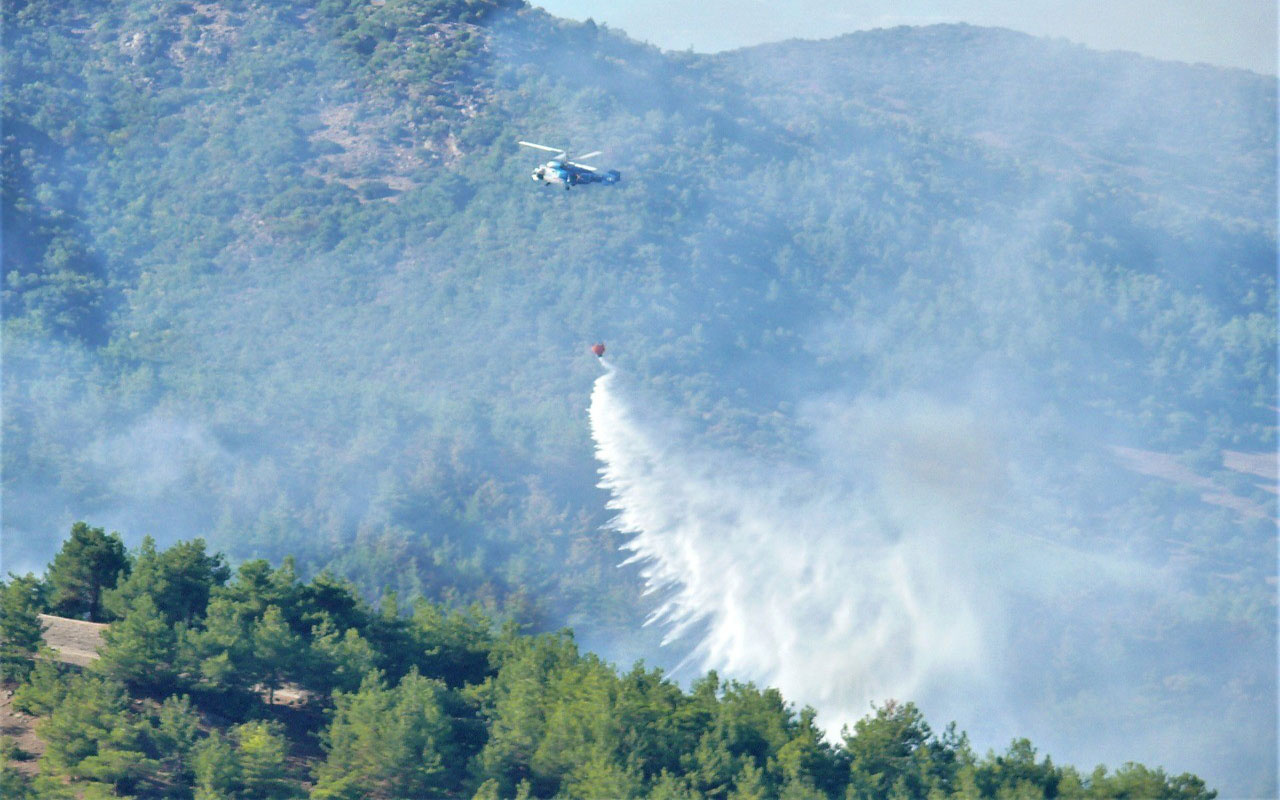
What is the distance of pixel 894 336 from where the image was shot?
15862cm

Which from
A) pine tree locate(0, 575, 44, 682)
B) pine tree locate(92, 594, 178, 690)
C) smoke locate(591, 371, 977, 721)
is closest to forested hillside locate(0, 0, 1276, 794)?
smoke locate(591, 371, 977, 721)

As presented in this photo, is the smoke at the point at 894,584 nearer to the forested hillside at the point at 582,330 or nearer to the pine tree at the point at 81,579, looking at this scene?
the forested hillside at the point at 582,330

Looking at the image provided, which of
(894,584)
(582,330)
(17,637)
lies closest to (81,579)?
(17,637)

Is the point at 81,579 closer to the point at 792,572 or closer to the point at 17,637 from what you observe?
the point at 17,637

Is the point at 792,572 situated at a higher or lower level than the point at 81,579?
lower

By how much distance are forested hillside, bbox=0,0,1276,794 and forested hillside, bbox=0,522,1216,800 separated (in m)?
30.8

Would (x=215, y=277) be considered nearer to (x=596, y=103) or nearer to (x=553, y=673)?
(x=596, y=103)

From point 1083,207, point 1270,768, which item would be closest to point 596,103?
point 1083,207

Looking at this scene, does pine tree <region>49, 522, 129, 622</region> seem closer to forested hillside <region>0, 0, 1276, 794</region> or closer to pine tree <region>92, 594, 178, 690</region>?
pine tree <region>92, 594, 178, 690</region>

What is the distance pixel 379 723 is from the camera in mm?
57094

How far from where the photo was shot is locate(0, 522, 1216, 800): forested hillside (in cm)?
5491

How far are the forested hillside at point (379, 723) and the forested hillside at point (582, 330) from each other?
1212 inches

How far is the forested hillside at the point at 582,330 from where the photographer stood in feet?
380

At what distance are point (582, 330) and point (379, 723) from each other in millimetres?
85512
